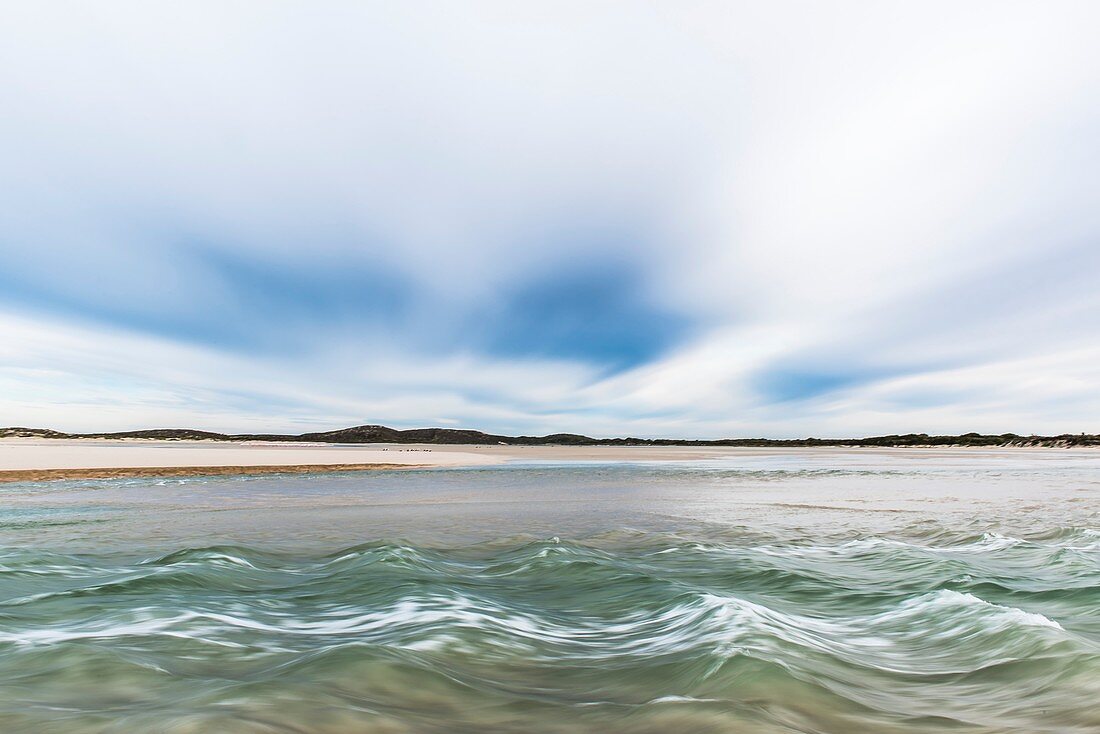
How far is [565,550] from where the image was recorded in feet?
31.8

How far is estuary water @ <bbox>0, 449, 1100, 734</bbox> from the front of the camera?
380 cm

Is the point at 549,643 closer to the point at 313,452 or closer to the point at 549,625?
the point at 549,625

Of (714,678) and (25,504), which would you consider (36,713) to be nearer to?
(714,678)

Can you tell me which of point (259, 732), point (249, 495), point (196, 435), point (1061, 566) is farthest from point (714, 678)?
point (196, 435)

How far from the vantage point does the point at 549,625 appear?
6004 millimetres

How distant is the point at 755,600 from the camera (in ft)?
22.0

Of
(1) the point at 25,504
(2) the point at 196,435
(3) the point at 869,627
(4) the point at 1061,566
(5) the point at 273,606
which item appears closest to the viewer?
(3) the point at 869,627

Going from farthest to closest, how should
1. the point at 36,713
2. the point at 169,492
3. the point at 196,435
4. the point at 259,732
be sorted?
the point at 196,435 → the point at 169,492 → the point at 36,713 → the point at 259,732

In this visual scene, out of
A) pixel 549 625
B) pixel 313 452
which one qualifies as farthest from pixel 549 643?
pixel 313 452

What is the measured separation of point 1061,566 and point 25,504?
23.8 metres

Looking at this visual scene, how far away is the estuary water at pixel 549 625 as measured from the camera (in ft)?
12.5

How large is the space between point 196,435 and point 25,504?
134 meters

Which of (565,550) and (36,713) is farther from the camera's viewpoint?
(565,550)

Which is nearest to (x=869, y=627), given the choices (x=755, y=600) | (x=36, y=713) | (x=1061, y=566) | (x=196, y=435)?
(x=755, y=600)
